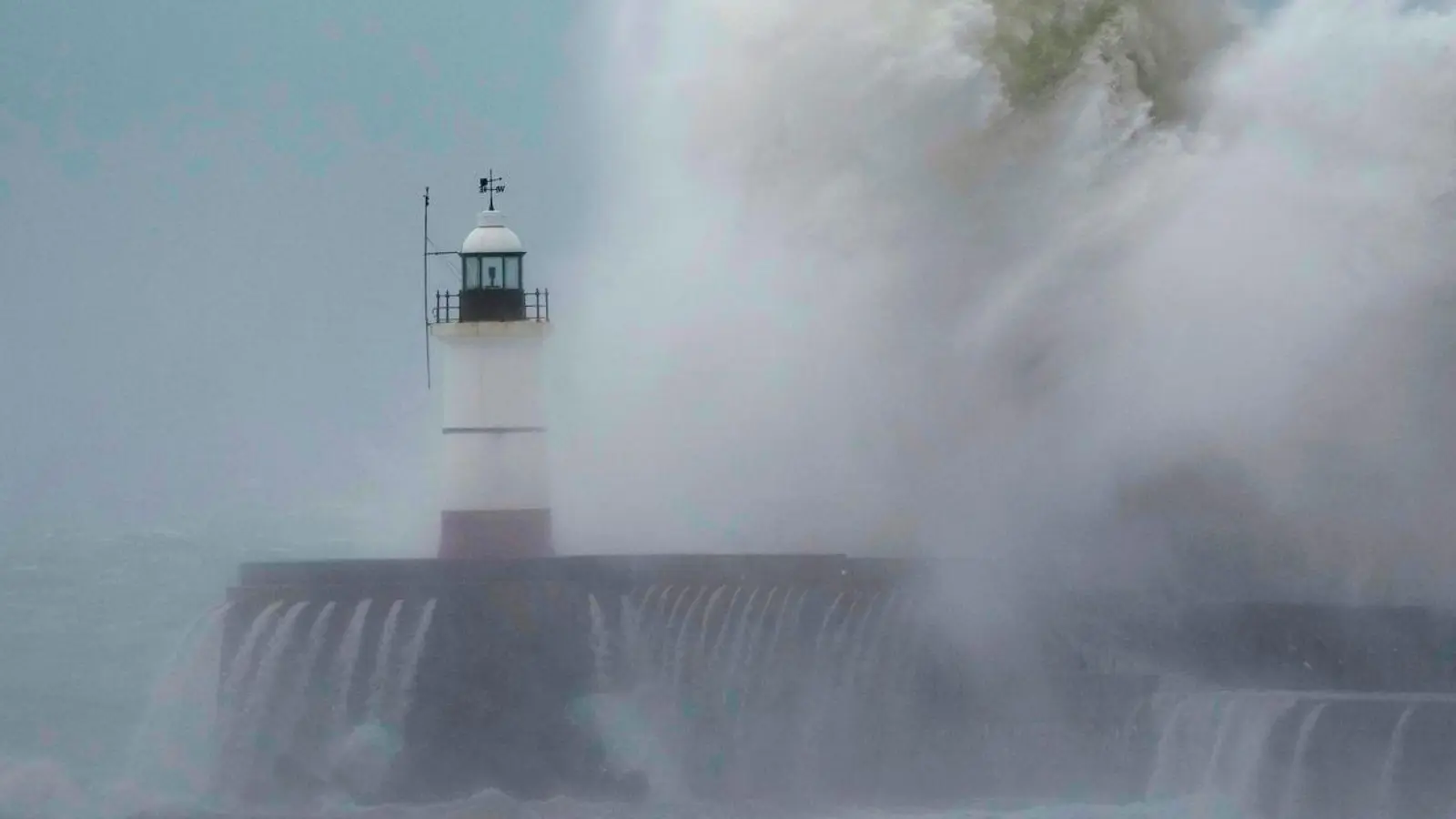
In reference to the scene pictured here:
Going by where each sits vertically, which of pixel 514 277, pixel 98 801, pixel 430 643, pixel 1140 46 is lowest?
pixel 98 801

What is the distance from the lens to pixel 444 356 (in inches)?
846

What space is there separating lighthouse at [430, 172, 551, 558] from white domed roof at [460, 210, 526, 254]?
1 cm

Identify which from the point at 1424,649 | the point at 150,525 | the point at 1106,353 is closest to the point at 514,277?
the point at 1106,353

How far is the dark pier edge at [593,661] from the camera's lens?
1997cm

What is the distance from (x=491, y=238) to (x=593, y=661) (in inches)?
143

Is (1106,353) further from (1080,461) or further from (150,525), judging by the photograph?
(150,525)

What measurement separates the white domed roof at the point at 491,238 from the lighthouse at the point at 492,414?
10 millimetres

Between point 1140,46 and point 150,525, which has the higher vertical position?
point 1140,46

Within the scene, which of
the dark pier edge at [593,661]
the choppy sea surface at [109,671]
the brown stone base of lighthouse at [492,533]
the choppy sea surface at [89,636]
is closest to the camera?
the dark pier edge at [593,661]

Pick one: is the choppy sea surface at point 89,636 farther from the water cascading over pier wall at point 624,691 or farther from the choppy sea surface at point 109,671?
the water cascading over pier wall at point 624,691

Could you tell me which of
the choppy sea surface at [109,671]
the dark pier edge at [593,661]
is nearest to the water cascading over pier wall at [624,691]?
the dark pier edge at [593,661]

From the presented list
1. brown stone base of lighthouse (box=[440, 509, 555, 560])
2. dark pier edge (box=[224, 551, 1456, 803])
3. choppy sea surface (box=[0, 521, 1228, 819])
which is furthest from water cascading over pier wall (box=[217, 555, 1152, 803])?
brown stone base of lighthouse (box=[440, 509, 555, 560])

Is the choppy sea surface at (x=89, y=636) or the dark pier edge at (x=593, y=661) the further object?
the choppy sea surface at (x=89, y=636)

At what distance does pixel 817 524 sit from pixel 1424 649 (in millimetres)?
6066
